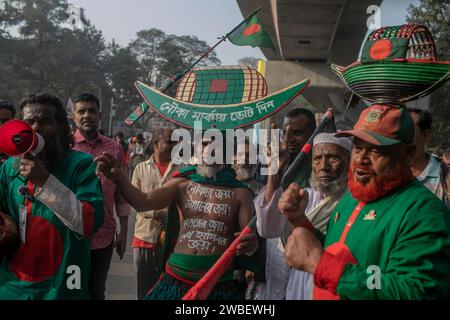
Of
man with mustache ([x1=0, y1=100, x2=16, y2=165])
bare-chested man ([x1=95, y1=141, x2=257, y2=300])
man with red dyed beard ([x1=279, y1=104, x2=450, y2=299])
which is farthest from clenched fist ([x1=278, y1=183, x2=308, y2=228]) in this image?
man with mustache ([x1=0, y1=100, x2=16, y2=165])

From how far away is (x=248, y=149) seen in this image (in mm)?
4680

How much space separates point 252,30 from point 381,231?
2783 millimetres

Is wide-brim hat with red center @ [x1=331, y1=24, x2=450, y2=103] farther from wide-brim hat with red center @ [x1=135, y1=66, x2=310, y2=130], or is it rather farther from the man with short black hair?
wide-brim hat with red center @ [x1=135, y1=66, x2=310, y2=130]

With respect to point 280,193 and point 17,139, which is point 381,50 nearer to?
point 280,193

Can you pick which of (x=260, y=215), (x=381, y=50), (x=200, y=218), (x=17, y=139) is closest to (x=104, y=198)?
(x=200, y=218)

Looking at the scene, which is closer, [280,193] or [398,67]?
[398,67]

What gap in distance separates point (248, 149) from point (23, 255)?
2.61 meters

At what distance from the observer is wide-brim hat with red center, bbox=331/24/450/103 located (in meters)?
2.35

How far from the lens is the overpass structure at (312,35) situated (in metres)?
11.3

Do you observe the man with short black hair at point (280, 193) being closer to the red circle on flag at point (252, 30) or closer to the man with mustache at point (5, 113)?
the red circle on flag at point (252, 30)

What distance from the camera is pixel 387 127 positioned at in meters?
1.86

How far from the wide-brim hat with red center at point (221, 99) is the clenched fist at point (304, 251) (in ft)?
4.23

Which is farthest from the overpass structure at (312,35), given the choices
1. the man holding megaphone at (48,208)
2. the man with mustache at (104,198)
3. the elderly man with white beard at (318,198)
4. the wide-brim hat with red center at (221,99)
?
the man holding megaphone at (48,208)

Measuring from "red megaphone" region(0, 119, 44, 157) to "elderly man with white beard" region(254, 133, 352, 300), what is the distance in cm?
115
